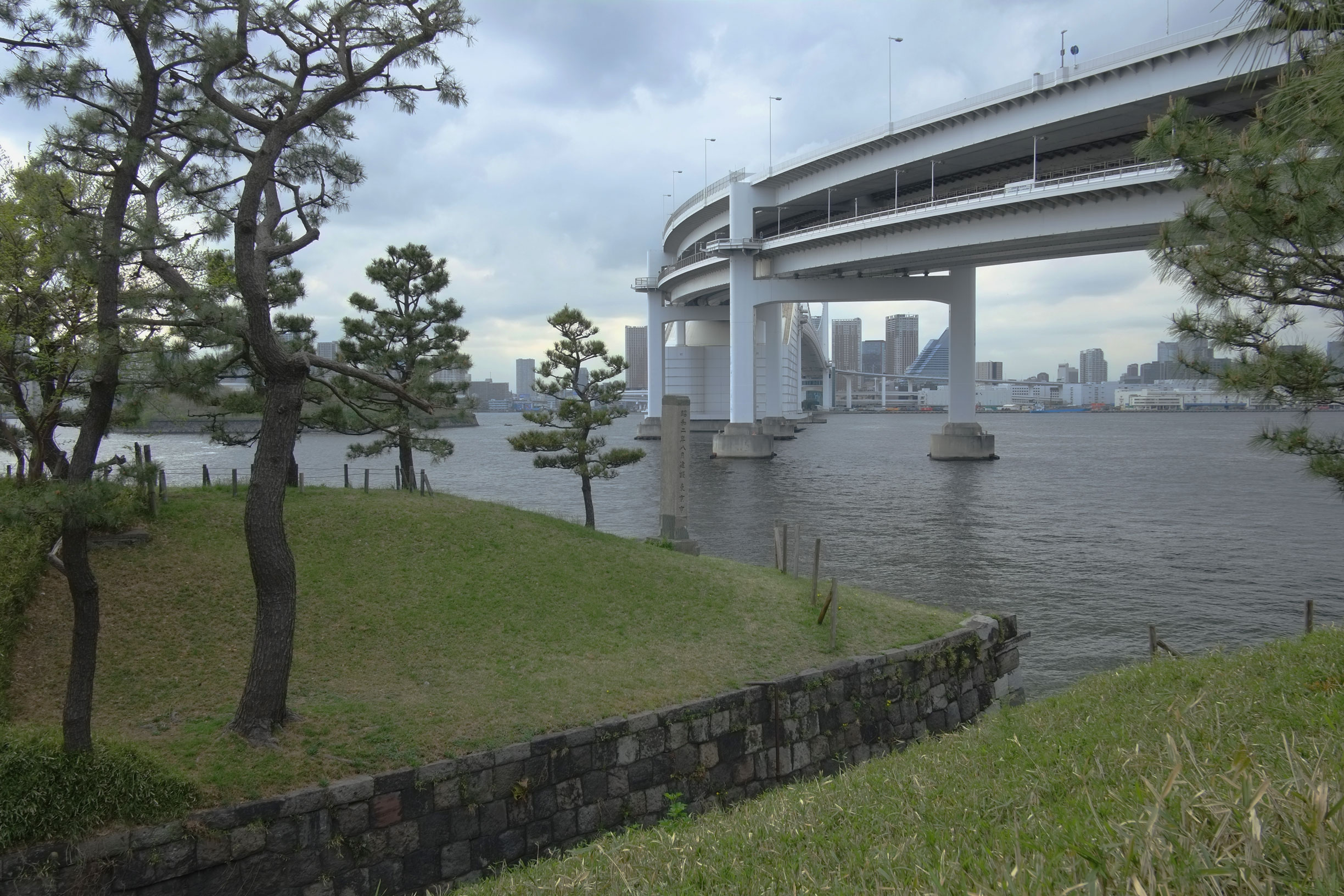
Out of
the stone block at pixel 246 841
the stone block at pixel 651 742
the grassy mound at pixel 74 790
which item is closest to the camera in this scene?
the grassy mound at pixel 74 790

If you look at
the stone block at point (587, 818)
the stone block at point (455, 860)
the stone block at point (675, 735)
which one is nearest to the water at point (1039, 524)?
the stone block at point (675, 735)

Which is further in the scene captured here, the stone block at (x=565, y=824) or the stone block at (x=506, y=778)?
the stone block at (x=565, y=824)

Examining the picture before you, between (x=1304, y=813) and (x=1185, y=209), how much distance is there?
696cm

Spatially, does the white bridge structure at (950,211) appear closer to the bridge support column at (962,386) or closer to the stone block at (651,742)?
the bridge support column at (962,386)

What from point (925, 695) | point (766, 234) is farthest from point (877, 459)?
point (925, 695)

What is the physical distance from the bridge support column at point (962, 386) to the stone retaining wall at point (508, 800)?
45.9m

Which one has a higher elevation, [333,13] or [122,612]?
[333,13]

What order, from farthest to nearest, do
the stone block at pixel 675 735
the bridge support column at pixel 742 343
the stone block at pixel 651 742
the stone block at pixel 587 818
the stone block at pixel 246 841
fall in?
1. the bridge support column at pixel 742 343
2. the stone block at pixel 675 735
3. the stone block at pixel 651 742
4. the stone block at pixel 587 818
5. the stone block at pixel 246 841

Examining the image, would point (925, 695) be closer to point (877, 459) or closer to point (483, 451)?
point (877, 459)

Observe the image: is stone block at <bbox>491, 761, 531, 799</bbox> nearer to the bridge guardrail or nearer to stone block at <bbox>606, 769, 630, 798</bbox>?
stone block at <bbox>606, 769, 630, 798</bbox>

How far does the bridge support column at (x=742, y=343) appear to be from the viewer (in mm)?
51031

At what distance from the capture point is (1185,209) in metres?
7.91

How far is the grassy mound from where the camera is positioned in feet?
18.5

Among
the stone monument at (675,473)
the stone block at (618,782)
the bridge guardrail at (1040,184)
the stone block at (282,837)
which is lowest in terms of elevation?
the stone block at (618,782)
